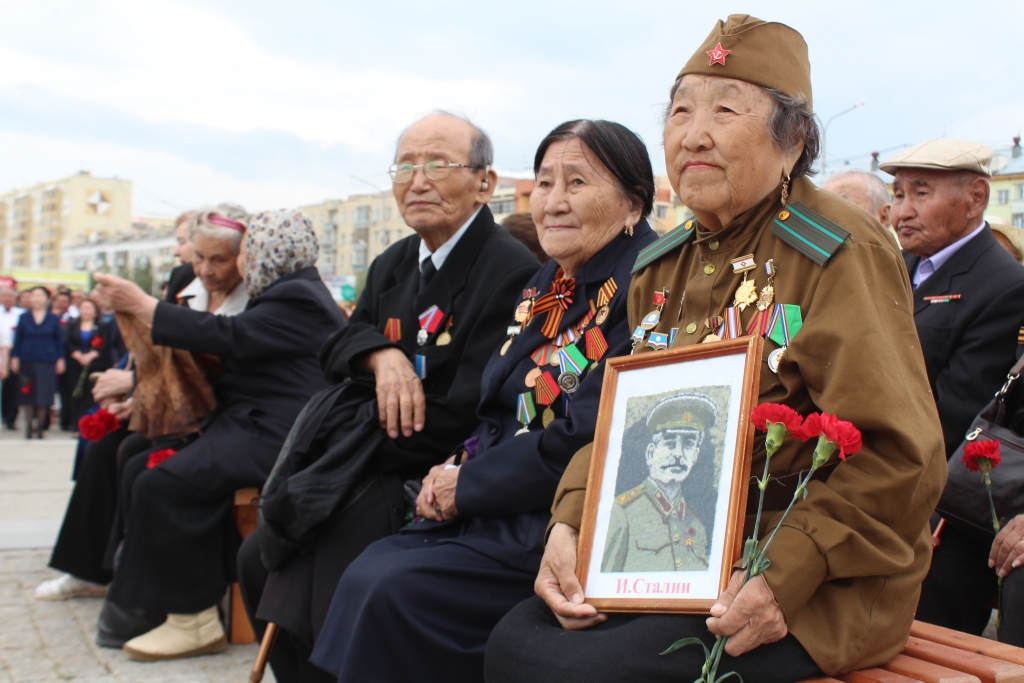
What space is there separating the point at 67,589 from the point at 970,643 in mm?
4716

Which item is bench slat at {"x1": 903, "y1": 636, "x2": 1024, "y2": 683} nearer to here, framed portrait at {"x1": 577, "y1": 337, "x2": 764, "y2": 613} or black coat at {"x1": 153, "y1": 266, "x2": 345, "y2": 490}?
framed portrait at {"x1": 577, "y1": 337, "x2": 764, "y2": 613}

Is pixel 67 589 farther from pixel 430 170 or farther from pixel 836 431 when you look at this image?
pixel 836 431

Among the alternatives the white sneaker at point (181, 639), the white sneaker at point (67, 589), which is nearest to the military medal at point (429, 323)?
the white sneaker at point (181, 639)

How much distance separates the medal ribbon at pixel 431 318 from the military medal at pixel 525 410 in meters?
0.79

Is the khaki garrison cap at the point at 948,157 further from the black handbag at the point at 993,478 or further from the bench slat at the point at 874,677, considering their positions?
the bench slat at the point at 874,677

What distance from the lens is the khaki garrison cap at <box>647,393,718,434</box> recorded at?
198cm

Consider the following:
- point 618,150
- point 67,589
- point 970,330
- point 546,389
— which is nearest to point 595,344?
point 546,389

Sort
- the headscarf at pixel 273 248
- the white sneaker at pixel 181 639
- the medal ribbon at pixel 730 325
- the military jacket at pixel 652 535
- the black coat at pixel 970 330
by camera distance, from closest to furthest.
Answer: the military jacket at pixel 652 535 → the medal ribbon at pixel 730 325 → the black coat at pixel 970 330 → the white sneaker at pixel 181 639 → the headscarf at pixel 273 248

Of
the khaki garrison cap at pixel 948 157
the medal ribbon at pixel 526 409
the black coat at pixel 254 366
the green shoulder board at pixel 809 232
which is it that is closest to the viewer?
the green shoulder board at pixel 809 232

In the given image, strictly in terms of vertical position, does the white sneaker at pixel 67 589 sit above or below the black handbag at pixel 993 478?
below

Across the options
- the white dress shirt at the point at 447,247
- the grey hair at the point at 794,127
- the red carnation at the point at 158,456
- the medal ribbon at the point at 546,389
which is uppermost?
the grey hair at the point at 794,127

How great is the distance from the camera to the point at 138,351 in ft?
14.8

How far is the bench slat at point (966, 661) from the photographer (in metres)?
1.99

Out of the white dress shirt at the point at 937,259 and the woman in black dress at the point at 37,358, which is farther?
the woman in black dress at the point at 37,358
